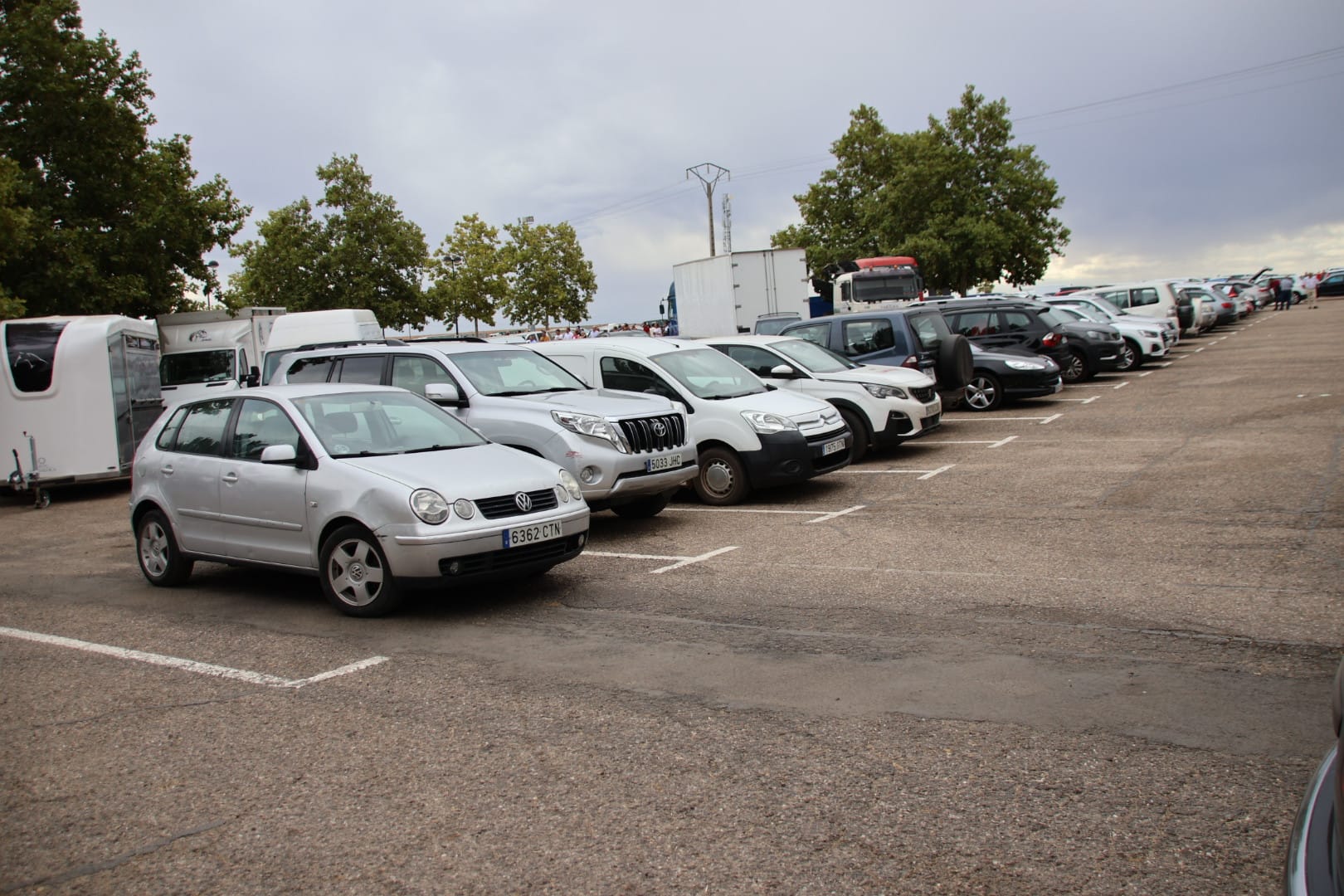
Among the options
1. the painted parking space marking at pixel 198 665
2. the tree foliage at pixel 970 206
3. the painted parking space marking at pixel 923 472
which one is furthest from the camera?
the tree foliage at pixel 970 206

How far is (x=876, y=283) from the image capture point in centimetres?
3475

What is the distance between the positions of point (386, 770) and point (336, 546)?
2976 mm

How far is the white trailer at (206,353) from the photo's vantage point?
23516 mm

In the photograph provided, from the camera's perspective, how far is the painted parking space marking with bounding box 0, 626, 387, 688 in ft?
18.8

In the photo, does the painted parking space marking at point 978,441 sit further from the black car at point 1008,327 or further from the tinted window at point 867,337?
the black car at point 1008,327

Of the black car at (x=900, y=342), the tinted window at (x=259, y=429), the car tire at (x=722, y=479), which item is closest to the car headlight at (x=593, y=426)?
the car tire at (x=722, y=479)

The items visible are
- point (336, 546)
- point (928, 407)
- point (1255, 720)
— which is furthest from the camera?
point (928, 407)

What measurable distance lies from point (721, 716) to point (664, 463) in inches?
208

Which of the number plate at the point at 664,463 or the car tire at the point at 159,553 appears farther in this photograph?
the number plate at the point at 664,463

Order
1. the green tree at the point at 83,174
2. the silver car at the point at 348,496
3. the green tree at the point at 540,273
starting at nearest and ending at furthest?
the silver car at the point at 348,496, the green tree at the point at 83,174, the green tree at the point at 540,273

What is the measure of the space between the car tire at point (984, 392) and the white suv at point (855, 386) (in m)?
4.22

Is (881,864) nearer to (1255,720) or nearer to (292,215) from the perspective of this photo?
(1255,720)

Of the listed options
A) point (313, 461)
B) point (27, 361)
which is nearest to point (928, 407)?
point (313, 461)

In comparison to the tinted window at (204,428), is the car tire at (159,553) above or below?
below
